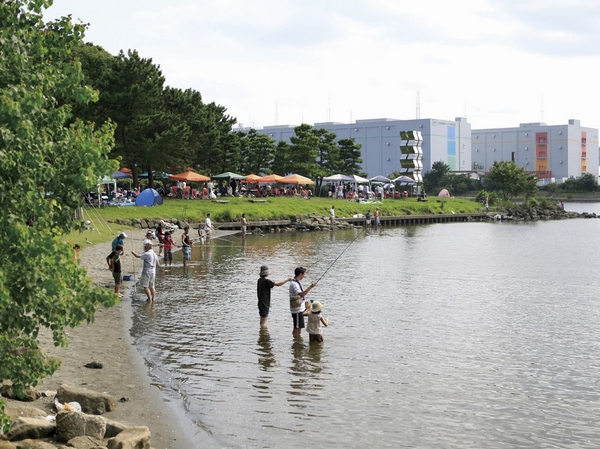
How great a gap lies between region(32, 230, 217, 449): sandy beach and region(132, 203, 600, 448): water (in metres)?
0.36

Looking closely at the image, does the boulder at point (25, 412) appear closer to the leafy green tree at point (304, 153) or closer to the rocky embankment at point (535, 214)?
the leafy green tree at point (304, 153)

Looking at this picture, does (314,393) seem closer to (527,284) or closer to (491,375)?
(491,375)

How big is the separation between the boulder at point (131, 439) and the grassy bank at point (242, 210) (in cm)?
2441

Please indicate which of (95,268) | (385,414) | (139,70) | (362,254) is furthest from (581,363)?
(139,70)

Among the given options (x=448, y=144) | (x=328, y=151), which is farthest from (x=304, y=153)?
(x=448, y=144)

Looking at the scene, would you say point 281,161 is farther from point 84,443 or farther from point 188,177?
point 84,443

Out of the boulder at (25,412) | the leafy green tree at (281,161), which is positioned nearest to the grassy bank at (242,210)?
the leafy green tree at (281,161)

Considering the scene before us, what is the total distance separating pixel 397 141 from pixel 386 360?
520 ft

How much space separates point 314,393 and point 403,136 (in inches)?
3961

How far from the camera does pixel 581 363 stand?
16.7 meters

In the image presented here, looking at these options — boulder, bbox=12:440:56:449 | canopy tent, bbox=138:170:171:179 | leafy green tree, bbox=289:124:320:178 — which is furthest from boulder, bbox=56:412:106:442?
leafy green tree, bbox=289:124:320:178

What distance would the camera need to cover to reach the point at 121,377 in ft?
46.2

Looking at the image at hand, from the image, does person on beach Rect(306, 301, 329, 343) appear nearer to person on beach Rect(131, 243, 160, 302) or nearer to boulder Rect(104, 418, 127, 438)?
person on beach Rect(131, 243, 160, 302)

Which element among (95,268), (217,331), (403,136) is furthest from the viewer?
(403,136)
